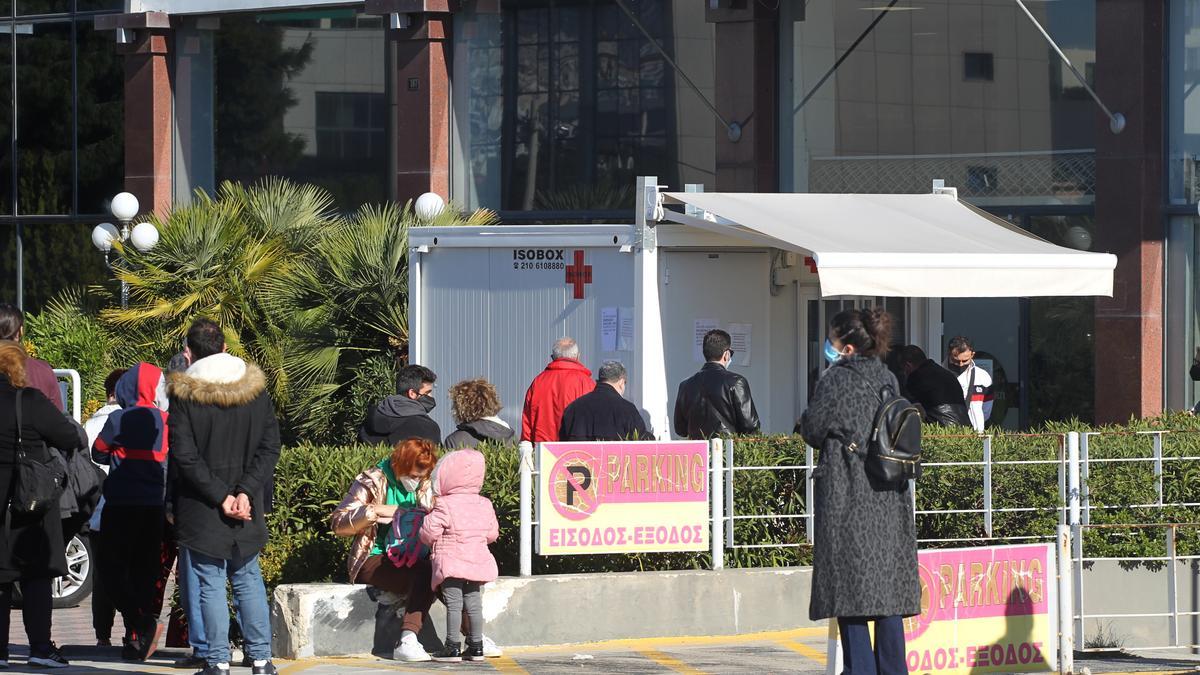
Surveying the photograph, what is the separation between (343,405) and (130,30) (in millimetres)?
9211

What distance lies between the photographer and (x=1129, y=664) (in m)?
9.27

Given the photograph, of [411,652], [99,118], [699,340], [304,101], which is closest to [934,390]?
[699,340]

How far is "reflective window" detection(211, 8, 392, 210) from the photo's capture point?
71.7 ft

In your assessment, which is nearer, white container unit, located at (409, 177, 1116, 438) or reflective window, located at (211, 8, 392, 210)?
white container unit, located at (409, 177, 1116, 438)

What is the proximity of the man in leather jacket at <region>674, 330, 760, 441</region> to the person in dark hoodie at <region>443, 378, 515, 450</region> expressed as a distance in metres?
1.53

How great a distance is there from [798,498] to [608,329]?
2.34 metres

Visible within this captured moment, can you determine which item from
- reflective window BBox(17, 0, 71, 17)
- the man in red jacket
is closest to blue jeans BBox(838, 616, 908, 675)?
the man in red jacket

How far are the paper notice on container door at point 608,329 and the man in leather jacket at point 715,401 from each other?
99 centimetres

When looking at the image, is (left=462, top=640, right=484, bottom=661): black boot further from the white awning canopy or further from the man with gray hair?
the white awning canopy

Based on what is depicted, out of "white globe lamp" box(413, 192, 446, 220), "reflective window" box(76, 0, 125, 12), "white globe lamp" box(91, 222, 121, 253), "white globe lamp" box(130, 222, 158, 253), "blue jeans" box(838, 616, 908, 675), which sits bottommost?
"blue jeans" box(838, 616, 908, 675)

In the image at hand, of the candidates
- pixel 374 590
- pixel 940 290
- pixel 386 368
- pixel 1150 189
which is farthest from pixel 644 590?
pixel 1150 189

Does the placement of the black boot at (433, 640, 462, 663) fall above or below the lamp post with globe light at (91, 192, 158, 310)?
below

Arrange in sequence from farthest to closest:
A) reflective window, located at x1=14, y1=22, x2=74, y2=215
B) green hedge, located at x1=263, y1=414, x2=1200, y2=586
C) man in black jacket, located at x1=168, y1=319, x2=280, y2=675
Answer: reflective window, located at x1=14, y1=22, x2=74, y2=215
green hedge, located at x1=263, y1=414, x2=1200, y2=586
man in black jacket, located at x1=168, y1=319, x2=280, y2=675

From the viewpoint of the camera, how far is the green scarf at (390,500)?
8977 mm
